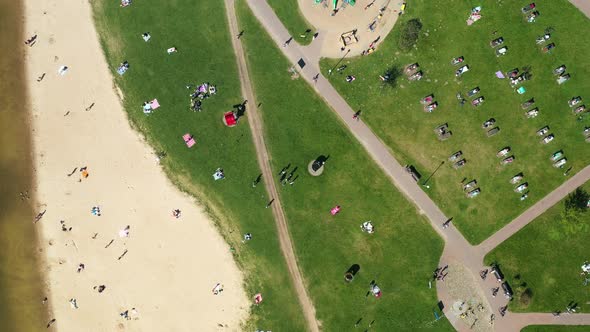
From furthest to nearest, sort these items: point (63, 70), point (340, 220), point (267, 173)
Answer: point (63, 70), point (267, 173), point (340, 220)

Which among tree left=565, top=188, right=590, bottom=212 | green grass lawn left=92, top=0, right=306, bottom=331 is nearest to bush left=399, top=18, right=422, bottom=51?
green grass lawn left=92, top=0, right=306, bottom=331

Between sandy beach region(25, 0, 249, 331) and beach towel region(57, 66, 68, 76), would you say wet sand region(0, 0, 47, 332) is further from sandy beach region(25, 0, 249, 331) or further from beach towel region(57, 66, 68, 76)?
beach towel region(57, 66, 68, 76)

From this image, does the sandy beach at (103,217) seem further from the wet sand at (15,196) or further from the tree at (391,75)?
the tree at (391,75)

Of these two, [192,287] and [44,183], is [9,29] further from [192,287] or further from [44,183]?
[192,287]

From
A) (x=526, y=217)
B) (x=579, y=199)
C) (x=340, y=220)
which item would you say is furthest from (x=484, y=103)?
(x=340, y=220)

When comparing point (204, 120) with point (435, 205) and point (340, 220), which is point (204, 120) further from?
point (435, 205)
